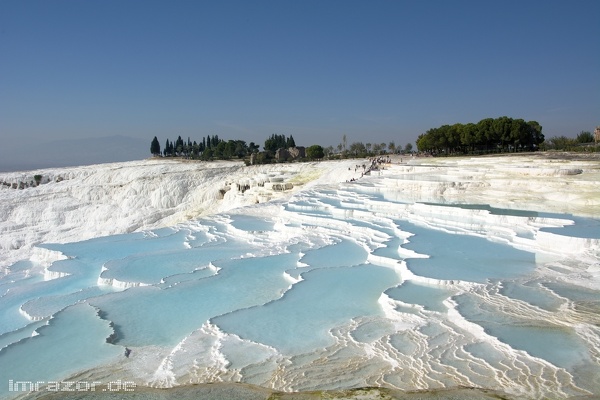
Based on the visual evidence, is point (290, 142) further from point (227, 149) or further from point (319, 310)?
point (319, 310)

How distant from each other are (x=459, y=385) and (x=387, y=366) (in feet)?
1.58

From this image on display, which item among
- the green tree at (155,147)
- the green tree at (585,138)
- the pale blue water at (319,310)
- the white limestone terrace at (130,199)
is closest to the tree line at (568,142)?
the green tree at (585,138)

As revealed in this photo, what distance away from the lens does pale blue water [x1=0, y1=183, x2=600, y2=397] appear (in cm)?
309

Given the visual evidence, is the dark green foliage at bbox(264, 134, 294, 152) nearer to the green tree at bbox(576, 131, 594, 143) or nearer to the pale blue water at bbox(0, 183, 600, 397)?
the green tree at bbox(576, 131, 594, 143)

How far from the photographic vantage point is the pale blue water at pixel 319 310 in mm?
3092

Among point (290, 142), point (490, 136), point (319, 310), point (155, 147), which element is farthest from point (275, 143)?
point (319, 310)

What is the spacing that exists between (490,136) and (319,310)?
80.4 feet

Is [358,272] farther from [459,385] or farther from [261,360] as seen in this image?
[459,385]

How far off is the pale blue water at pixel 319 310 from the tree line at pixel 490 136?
65.7 feet

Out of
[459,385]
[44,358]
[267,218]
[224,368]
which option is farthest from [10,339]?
[267,218]

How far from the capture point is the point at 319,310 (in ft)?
13.9

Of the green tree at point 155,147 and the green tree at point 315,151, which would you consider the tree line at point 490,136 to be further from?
the green tree at point 155,147

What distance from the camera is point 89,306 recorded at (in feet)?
15.1

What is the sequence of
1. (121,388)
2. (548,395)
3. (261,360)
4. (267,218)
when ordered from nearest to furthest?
(548,395) < (121,388) < (261,360) < (267,218)
